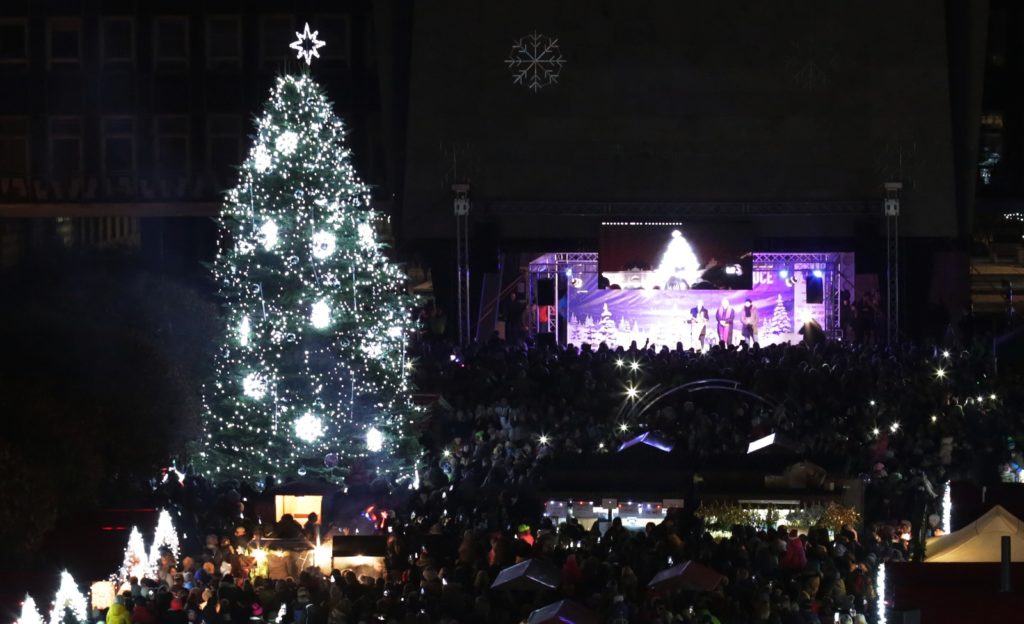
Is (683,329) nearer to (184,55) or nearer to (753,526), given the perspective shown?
(184,55)

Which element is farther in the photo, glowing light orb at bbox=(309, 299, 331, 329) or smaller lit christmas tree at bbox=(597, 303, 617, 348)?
smaller lit christmas tree at bbox=(597, 303, 617, 348)

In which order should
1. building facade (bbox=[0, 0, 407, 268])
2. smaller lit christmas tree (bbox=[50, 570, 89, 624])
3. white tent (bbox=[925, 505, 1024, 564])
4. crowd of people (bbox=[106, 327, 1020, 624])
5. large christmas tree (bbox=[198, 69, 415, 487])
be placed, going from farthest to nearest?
building facade (bbox=[0, 0, 407, 268]) < large christmas tree (bbox=[198, 69, 415, 487]) < smaller lit christmas tree (bbox=[50, 570, 89, 624]) < white tent (bbox=[925, 505, 1024, 564]) < crowd of people (bbox=[106, 327, 1020, 624])

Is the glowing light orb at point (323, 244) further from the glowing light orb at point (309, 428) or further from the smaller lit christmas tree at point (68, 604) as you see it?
the smaller lit christmas tree at point (68, 604)

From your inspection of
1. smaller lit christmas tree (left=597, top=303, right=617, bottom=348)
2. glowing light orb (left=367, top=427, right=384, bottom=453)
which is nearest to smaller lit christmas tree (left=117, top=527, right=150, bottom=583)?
glowing light orb (left=367, top=427, right=384, bottom=453)

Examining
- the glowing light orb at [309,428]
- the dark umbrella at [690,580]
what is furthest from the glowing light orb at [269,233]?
the dark umbrella at [690,580]

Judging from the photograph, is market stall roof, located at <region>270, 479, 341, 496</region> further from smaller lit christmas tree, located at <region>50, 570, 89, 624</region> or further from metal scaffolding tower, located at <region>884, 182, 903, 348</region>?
metal scaffolding tower, located at <region>884, 182, 903, 348</region>

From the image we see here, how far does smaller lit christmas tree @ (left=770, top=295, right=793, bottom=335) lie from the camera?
42.9m

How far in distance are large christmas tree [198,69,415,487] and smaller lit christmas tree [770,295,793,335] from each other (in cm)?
1424

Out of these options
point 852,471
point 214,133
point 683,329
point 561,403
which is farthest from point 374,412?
point 214,133

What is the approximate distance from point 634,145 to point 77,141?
15312mm

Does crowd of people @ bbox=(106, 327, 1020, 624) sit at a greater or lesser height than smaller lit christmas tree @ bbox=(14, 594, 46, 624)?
greater

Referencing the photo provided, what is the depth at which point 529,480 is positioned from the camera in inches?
1010

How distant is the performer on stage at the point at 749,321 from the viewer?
4231 centimetres

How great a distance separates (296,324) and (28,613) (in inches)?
408
